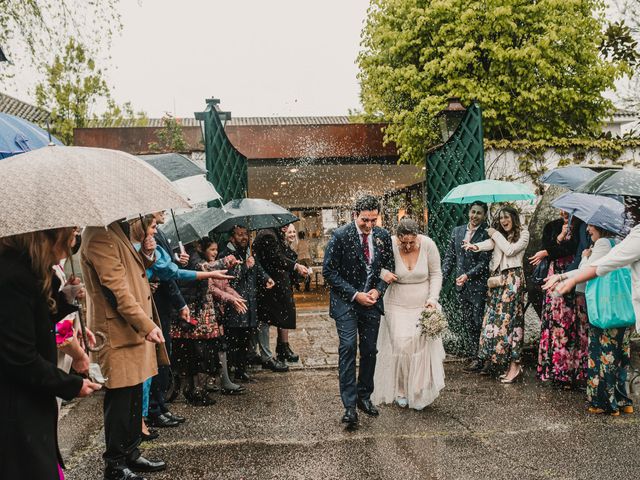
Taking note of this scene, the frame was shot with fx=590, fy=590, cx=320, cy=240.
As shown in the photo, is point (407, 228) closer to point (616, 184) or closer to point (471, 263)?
point (616, 184)

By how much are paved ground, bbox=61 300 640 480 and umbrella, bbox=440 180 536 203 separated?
7.79ft

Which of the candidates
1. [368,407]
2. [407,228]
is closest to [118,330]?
[368,407]

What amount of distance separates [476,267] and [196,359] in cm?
374

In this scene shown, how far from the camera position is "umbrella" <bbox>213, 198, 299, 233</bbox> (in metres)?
7.27

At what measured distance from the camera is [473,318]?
7.87 meters

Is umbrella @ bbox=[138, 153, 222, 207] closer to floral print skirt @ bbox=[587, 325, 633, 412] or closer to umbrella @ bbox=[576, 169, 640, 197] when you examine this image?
umbrella @ bbox=[576, 169, 640, 197]

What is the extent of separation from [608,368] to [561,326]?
4.04 feet

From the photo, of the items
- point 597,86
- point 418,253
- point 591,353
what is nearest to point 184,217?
point 418,253

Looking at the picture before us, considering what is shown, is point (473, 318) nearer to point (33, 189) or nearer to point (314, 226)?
point (33, 189)

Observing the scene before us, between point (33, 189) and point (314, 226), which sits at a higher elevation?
point (33, 189)

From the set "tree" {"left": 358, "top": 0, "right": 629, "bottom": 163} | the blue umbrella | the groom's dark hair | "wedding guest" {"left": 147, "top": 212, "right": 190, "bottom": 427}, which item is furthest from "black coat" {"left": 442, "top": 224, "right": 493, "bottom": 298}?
"tree" {"left": 358, "top": 0, "right": 629, "bottom": 163}

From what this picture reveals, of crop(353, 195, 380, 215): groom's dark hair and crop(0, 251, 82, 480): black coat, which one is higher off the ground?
crop(353, 195, 380, 215): groom's dark hair

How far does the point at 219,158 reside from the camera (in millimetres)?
8734

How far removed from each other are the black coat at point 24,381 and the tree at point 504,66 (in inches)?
541
